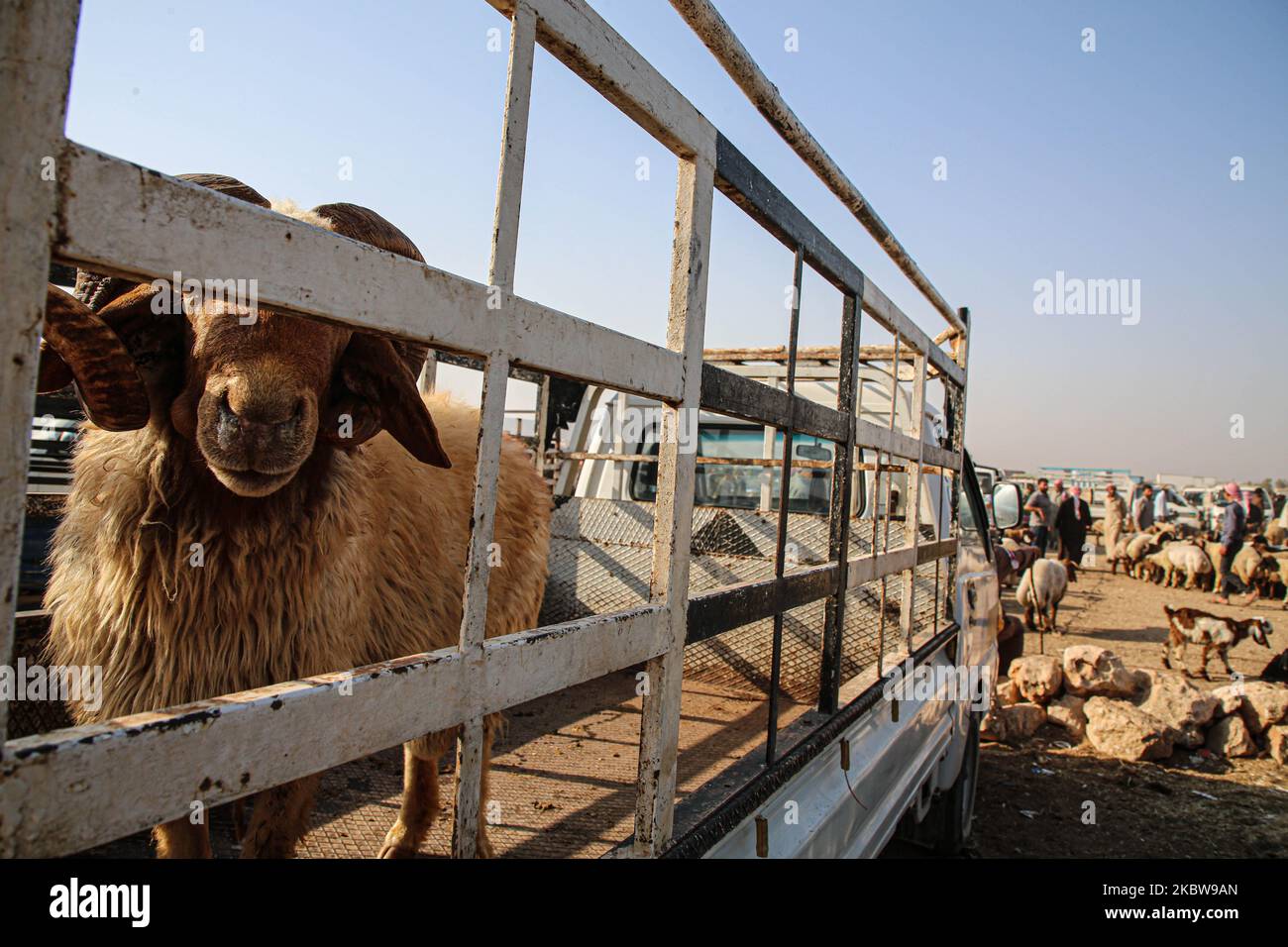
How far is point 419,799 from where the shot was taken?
2582mm

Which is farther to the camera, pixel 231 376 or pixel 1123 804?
pixel 1123 804

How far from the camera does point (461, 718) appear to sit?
1071 mm

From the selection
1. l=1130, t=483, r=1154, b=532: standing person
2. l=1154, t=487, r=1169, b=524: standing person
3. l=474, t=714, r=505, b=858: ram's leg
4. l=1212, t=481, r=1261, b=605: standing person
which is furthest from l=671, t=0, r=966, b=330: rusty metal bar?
l=1154, t=487, r=1169, b=524: standing person

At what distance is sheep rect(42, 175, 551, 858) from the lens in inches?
62.6

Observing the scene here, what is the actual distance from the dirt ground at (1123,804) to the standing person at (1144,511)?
59.1ft

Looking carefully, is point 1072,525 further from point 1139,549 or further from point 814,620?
point 814,620

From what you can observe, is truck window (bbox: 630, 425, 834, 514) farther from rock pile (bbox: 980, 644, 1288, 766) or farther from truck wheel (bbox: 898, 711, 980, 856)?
rock pile (bbox: 980, 644, 1288, 766)

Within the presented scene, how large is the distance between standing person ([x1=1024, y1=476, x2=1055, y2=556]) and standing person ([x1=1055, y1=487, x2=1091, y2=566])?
330mm

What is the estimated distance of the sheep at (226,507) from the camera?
1.59m

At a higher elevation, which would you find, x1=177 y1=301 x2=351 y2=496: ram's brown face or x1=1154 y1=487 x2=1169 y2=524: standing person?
x1=1154 y1=487 x2=1169 y2=524: standing person

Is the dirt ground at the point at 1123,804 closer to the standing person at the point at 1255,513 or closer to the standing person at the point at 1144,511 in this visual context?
the standing person at the point at 1144,511

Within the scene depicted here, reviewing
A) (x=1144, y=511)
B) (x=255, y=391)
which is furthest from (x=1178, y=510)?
(x=255, y=391)

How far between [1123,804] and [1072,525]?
41.3 ft
